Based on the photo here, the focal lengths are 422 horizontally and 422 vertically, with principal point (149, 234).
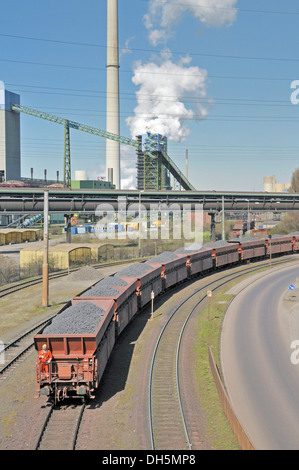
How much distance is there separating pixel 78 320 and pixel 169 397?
479 centimetres

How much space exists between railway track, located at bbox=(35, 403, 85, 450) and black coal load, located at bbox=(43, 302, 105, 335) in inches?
111

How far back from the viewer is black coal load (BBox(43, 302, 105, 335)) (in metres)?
16.5

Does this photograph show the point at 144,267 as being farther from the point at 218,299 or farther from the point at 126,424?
the point at 126,424

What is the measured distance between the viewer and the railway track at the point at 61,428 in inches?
529

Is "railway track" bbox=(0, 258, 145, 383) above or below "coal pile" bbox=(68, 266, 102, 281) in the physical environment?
below

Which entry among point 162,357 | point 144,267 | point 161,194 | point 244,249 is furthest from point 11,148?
point 162,357

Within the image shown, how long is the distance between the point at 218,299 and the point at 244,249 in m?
20.5

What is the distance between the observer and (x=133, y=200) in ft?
245

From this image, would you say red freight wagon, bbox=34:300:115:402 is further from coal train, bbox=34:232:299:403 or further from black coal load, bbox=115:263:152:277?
black coal load, bbox=115:263:152:277

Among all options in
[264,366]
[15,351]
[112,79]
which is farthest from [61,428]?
[112,79]

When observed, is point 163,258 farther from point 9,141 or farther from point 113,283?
point 9,141

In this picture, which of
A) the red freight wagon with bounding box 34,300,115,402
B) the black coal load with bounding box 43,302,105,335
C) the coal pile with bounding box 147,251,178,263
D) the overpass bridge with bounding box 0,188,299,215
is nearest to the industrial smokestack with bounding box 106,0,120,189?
the overpass bridge with bounding box 0,188,299,215

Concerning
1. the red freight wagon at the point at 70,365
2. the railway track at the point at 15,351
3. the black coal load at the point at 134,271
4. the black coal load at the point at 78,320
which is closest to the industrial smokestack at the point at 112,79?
the black coal load at the point at 134,271

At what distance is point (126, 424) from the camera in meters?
14.7
